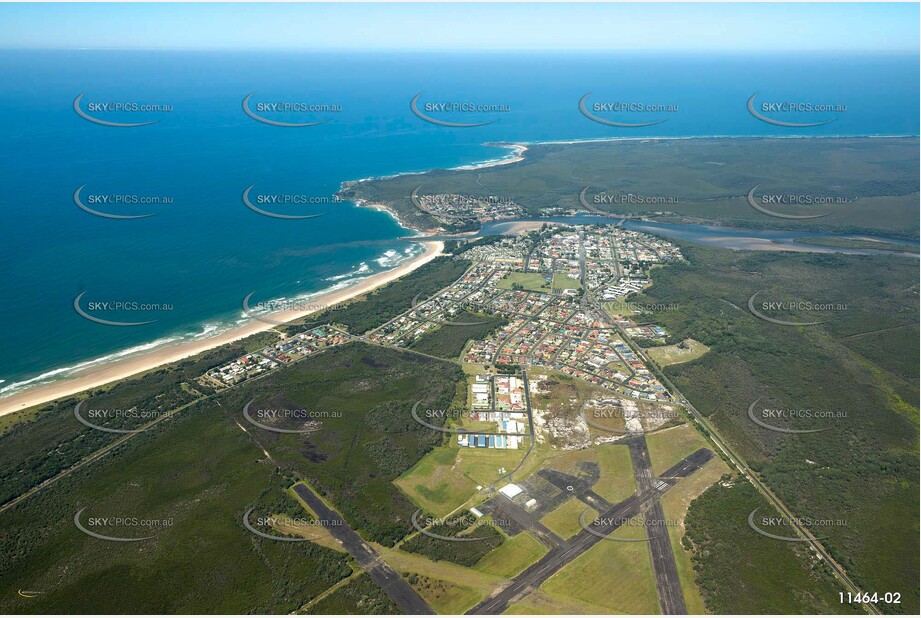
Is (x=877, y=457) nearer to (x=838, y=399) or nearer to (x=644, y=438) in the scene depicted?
Result: (x=838, y=399)

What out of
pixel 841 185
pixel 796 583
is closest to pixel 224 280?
pixel 796 583

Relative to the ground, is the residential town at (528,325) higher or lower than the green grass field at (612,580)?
higher

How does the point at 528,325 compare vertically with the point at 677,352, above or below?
above

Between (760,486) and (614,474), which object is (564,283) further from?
(760,486)

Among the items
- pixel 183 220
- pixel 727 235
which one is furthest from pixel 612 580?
pixel 183 220

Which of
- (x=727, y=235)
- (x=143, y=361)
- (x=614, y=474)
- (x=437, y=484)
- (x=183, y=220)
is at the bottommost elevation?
(x=143, y=361)

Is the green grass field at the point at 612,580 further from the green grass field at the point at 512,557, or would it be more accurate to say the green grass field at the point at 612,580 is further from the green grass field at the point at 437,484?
the green grass field at the point at 437,484

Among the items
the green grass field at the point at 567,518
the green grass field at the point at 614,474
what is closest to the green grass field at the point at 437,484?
the green grass field at the point at 567,518
